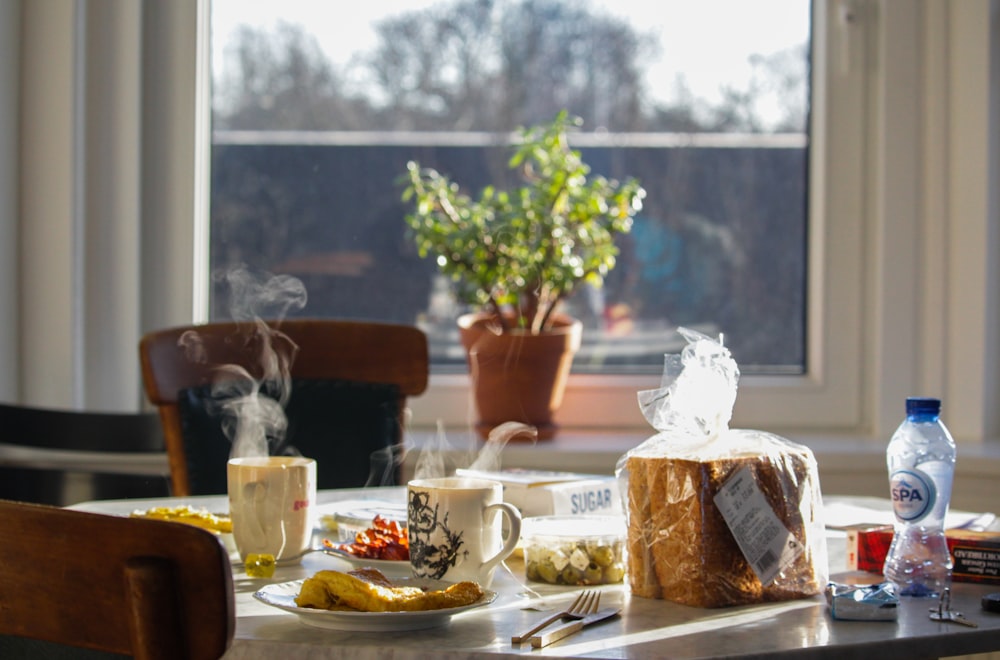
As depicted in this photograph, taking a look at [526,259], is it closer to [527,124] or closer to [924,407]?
[527,124]

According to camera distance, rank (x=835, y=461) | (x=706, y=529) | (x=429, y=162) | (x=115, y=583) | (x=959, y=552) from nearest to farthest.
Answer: (x=115, y=583), (x=706, y=529), (x=959, y=552), (x=835, y=461), (x=429, y=162)

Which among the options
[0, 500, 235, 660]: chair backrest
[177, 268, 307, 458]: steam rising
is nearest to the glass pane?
[177, 268, 307, 458]: steam rising

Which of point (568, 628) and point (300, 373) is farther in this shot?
point (300, 373)

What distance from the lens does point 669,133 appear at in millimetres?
2426

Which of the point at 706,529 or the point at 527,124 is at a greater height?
the point at 527,124

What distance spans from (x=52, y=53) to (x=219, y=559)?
1.79 metres

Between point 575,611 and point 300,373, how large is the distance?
99cm

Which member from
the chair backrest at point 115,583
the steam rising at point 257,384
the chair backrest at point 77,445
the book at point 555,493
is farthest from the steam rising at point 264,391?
the chair backrest at point 115,583

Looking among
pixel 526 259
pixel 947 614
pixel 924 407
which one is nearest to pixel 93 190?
pixel 526 259

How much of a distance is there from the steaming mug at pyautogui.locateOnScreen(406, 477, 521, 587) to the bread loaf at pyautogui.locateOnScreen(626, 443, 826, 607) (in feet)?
0.37

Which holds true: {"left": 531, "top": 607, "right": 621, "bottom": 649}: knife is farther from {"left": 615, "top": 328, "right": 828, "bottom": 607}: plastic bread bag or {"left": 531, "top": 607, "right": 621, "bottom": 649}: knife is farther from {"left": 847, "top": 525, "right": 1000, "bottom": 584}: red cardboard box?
{"left": 847, "top": 525, "right": 1000, "bottom": 584}: red cardboard box

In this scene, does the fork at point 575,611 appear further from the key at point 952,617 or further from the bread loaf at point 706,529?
the key at point 952,617

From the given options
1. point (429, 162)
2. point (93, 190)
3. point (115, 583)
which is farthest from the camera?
point (429, 162)

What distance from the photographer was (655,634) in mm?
809
